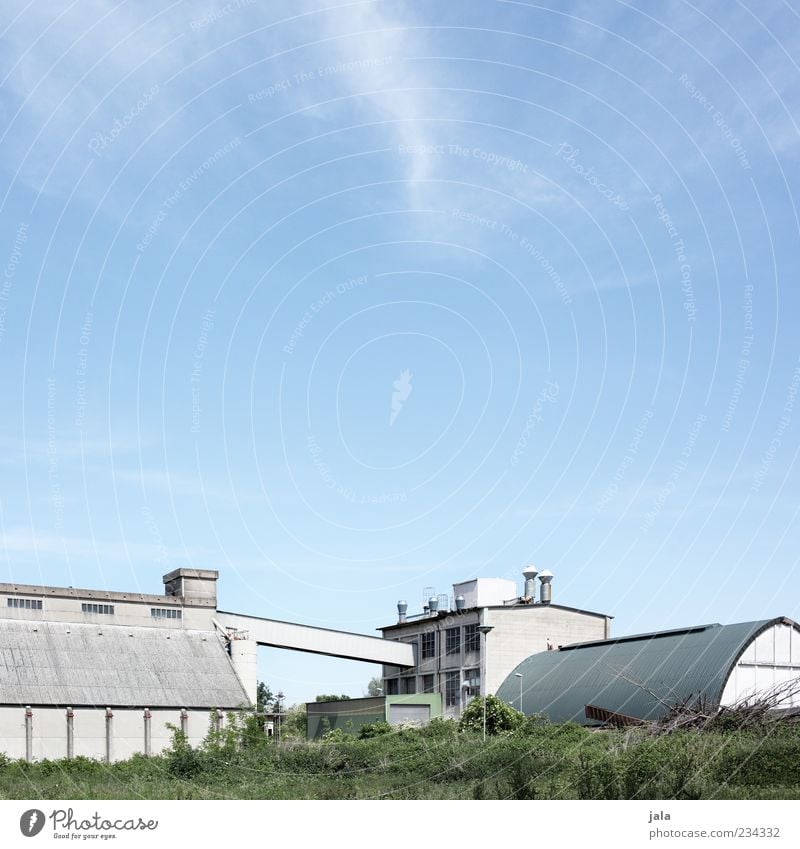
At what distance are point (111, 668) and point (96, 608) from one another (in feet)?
24.7

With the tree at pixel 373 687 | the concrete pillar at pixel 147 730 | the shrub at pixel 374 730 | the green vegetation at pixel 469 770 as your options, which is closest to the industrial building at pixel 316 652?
the concrete pillar at pixel 147 730

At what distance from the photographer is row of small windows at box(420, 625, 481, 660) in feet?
233

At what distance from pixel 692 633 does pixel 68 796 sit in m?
35.7

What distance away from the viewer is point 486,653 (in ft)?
227

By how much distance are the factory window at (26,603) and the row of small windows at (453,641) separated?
2861cm

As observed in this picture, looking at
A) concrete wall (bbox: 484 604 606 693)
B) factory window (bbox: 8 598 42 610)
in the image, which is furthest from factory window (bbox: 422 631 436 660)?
factory window (bbox: 8 598 42 610)

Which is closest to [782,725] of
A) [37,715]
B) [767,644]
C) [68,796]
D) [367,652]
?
[68,796]

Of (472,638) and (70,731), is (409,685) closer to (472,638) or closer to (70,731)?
(472,638)

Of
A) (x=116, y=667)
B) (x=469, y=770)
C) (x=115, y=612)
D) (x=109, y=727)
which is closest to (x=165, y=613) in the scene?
(x=115, y=612)

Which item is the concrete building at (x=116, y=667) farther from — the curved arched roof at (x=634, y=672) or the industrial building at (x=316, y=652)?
the curved arched roof at (x=634, y=672)

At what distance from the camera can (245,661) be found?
201 ft

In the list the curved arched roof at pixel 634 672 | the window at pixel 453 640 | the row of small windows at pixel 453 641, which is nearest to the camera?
the curved arched roof at pixel 634 672

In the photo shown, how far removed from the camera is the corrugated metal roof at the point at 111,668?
168 feet

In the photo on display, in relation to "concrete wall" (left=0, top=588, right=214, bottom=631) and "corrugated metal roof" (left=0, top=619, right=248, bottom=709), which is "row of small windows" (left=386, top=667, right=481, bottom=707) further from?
"corrugated metal roof" (left=0, top=619, right=248, bottom=709)
